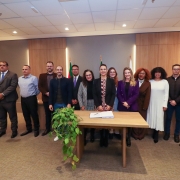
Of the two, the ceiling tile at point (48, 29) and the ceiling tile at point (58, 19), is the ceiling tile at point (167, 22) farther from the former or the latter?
the ceiling tile at point (48, 29)

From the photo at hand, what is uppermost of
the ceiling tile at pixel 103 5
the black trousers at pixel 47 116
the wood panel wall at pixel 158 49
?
the ceiling tile at pixel 103 5

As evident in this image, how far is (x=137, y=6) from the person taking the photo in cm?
304

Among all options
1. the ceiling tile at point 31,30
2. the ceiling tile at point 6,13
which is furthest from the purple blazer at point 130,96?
the ceiling tile at point 31,30

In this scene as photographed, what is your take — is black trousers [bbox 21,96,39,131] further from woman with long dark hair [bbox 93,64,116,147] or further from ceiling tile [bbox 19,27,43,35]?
ceiling tile [bbox 19,27,43,35]

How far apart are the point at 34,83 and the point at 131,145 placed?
2416mm

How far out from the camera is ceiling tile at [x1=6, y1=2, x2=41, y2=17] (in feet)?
9.46

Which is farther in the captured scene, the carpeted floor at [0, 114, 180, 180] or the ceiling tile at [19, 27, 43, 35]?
the ceiling tile at [19, 27, 43, 35]

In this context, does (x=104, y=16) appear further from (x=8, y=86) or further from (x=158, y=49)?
(x=8, y=86)

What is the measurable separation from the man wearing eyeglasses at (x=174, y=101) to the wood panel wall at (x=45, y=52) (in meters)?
3.51

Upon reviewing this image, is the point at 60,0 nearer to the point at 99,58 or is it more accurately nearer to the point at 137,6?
the point at 137,6

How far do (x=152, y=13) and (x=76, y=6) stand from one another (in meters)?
1.82

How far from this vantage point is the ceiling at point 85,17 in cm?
290

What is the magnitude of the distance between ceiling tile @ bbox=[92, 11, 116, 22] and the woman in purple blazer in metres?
1.58

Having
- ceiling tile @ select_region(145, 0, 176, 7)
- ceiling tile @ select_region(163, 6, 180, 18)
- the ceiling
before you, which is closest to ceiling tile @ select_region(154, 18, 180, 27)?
the ceiling
